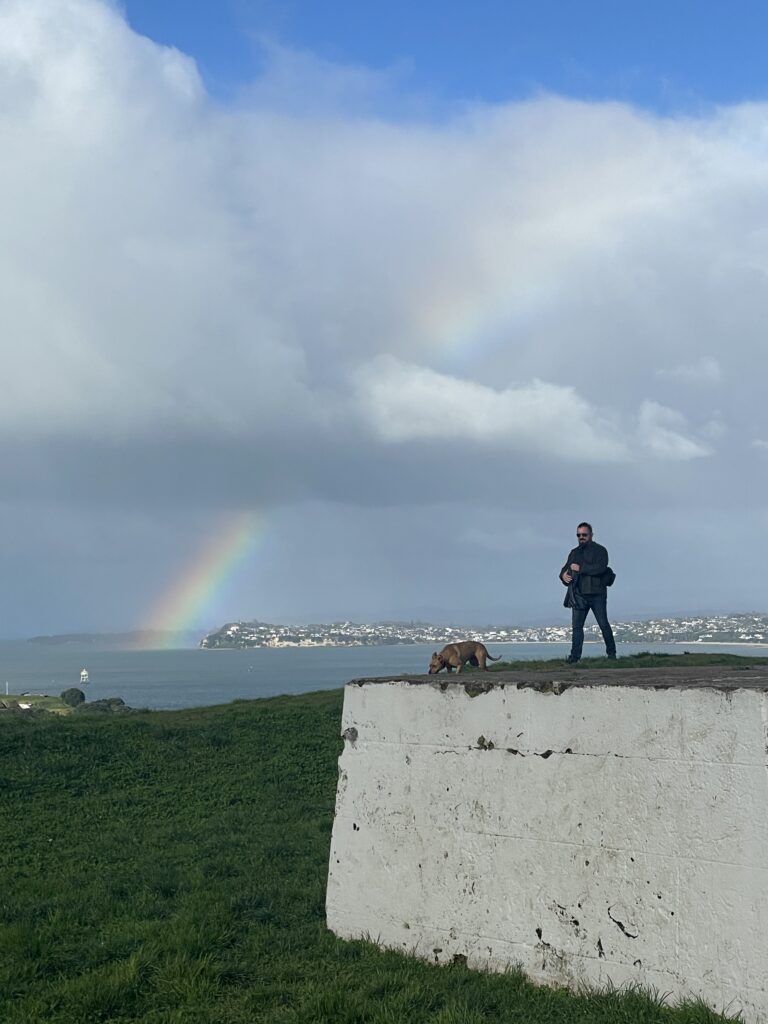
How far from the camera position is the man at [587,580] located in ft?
52.2

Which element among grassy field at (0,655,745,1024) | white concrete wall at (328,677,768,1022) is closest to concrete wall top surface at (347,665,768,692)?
white concrete wall at (328,677,768,1022)

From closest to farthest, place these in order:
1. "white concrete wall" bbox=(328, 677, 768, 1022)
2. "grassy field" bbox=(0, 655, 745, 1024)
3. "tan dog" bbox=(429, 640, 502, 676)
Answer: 1. "white concrete wall" bbox=(328, 677, 768, 1022)
2. "grassy field" bbox=(0, 655, 745, 1024)
3. "tan dog" bbox=(429, 640, 502, 676)

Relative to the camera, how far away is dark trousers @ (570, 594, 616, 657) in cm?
1587

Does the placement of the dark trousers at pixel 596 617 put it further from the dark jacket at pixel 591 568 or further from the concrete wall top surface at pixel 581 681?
the concrete wall top surface at pixel 581 681

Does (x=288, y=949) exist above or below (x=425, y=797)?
below

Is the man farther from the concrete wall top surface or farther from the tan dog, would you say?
the concrete wall top surface

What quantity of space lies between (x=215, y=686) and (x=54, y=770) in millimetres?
102920

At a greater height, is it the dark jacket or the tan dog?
the dark jacket

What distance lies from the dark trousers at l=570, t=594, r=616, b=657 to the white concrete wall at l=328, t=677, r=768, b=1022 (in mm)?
10055

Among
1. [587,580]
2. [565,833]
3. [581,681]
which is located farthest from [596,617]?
[565,833]

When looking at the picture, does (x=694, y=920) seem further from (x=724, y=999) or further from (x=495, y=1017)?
(x=495, y=1017)

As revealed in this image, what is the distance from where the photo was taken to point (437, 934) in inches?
233

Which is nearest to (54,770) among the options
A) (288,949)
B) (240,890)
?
(240,890)

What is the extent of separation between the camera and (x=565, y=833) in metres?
5.42
